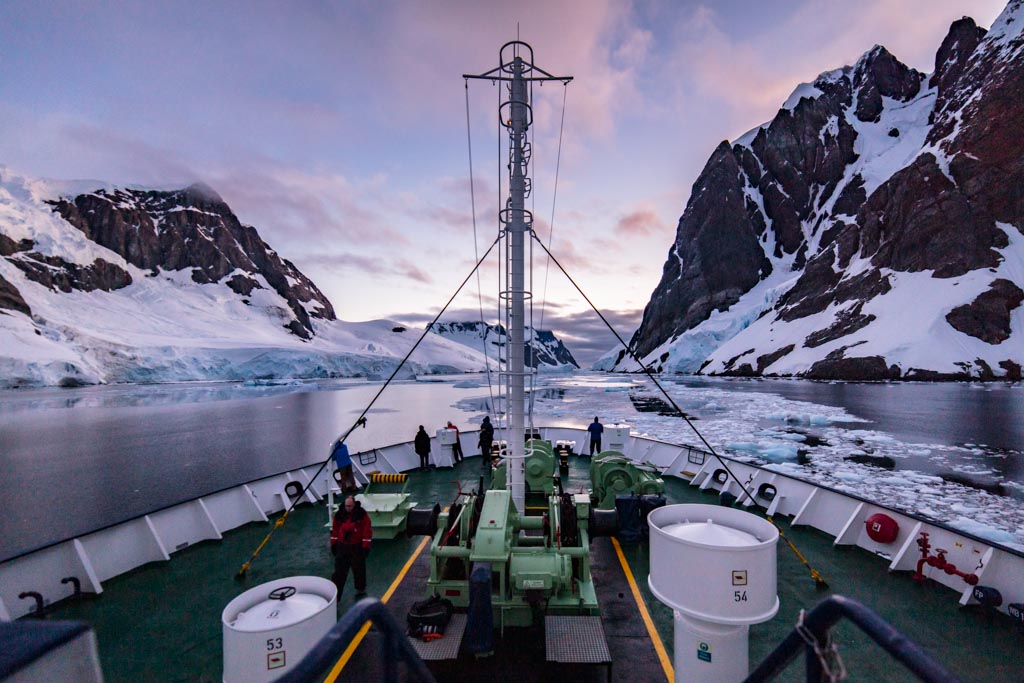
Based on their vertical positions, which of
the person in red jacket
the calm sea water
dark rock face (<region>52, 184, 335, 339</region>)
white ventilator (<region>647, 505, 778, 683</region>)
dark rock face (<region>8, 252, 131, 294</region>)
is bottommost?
the calm sea water

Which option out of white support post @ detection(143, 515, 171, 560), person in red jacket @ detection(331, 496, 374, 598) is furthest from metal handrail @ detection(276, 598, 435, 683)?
white support post @ detection(143, 515, 171, 560)

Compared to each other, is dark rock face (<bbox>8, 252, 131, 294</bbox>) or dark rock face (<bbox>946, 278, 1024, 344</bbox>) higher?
dark rock face (<bbox>8, 252, 131, 294</bbox>)

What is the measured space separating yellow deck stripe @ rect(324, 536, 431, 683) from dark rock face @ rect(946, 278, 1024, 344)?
95.7 m

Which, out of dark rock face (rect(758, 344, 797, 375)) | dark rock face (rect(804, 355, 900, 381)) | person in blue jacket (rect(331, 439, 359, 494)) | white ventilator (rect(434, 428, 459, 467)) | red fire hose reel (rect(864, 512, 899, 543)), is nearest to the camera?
red fire hose reel (rect(864, 512, 899, 543))

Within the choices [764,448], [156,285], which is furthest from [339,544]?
[156,285]

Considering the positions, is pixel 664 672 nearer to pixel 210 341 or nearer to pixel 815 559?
pixel 815 559

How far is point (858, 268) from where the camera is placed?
98312 mm

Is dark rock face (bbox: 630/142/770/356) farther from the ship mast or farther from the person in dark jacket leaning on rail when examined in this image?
the ship mast

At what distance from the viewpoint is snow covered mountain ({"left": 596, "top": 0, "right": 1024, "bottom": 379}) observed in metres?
75.7

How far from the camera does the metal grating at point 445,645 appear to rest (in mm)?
5492

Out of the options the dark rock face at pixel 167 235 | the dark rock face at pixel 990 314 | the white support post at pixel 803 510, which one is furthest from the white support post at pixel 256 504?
the dark rock face at pixel 167 235

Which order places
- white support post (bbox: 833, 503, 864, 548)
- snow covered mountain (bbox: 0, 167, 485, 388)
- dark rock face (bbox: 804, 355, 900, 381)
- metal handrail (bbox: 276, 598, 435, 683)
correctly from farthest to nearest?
snow covered mountain (bbox: 0, 167, 485, 388) → dark rock face (bbox: 804, 355, 900, 381) → white support post (bbox: 833, 503, 864, 548) → metal handrail (bbox: 276, 598, 435, 683)

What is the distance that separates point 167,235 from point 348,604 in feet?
689

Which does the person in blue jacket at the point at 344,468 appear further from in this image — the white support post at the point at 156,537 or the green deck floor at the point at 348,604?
the white support post at the point at 156,537
